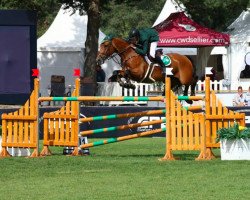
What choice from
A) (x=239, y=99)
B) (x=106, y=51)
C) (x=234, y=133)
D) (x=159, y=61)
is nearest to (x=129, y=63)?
(x=106, y=51)

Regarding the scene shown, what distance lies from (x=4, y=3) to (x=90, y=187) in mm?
24947

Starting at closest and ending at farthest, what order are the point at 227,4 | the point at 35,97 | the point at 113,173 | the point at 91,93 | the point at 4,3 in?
the point at 113,173
the point at 35,97
the point at 91,93
the point at 4,3
the point at 227,4

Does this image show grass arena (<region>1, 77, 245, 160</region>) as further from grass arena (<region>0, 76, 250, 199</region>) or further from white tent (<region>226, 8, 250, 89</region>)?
white tent (<region>226, 8, 250, 89</region>)

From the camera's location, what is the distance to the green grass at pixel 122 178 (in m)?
12.5

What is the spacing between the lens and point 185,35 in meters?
38.3

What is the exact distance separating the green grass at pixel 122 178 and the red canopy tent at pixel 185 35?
61.8 feet

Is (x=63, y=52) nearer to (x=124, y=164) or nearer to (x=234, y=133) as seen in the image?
(x=234, y=133)

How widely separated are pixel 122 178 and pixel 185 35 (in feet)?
79.2

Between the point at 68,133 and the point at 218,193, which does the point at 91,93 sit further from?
the point at 218,193

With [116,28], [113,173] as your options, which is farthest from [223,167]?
[116,28]

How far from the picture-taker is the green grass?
1255cm

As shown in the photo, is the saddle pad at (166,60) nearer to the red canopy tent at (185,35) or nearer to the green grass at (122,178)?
the green grass at (122,178)

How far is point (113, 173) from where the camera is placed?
1531 cm

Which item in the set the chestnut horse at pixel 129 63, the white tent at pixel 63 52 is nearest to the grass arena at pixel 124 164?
the chestnut horse at pixel 129 63
